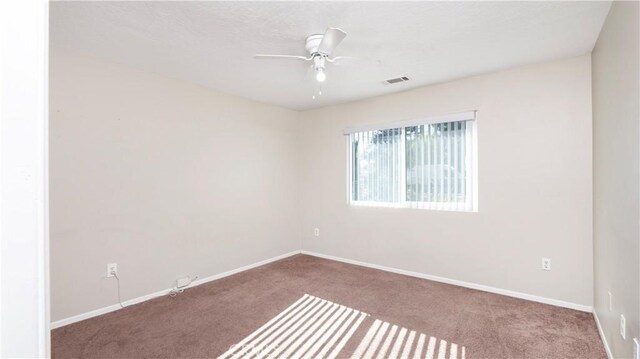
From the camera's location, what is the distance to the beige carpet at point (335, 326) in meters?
2.16

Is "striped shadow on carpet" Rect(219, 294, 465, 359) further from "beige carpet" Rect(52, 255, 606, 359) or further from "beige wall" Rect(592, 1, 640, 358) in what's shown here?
"beige wall" Rect(592, 1, 640, 358)

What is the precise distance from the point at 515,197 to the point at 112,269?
3960 mm

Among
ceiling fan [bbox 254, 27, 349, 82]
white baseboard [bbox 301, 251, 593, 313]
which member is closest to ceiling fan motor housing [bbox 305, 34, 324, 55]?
ceiling fan [bbox 254, 27, 349, 82]

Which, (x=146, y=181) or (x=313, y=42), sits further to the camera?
(x=146, y=181)

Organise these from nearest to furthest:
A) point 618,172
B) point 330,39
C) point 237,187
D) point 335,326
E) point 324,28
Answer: point 618,172, point 330,39, point 324,28, point 335,326, point 237,187

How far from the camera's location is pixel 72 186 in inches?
103

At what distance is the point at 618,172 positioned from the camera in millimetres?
1820

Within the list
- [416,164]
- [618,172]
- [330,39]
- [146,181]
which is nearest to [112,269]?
[146,181]

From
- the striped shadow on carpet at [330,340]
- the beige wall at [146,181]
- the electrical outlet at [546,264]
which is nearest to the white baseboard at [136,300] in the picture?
the beige wall at [146,181]

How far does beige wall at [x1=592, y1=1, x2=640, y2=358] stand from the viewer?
152 cm

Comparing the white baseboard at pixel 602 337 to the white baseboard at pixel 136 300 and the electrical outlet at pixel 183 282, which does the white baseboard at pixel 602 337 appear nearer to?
the white baseboard at pixel 136 300

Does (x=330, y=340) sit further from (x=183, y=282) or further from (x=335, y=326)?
(x=183, y=282)

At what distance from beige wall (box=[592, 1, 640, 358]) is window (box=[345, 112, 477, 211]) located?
111cm

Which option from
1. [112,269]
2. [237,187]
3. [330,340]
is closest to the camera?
[330,340]
